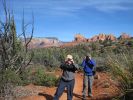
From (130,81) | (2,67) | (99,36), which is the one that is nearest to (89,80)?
(2,67)

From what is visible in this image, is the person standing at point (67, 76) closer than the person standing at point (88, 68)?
Yes

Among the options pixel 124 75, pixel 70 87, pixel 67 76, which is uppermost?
pixel 124 75

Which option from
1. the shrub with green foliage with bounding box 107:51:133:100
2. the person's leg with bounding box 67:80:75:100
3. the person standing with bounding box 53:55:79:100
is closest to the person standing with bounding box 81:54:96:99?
the person's leg with bounding box 67:80:75:100

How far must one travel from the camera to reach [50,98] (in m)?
13.4

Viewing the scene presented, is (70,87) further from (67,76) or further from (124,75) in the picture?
(124,75)

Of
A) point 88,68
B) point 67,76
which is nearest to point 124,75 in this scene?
→ point 67,76

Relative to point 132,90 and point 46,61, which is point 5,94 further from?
point 46,61

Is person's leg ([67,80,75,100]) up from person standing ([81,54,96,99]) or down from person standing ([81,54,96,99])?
down

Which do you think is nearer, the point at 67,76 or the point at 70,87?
the point at 67,76

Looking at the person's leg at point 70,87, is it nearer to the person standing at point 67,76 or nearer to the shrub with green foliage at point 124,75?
the person standing at point 67,76

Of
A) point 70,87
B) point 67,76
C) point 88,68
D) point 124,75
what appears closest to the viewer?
point 124,75

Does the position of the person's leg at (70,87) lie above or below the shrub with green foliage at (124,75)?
below

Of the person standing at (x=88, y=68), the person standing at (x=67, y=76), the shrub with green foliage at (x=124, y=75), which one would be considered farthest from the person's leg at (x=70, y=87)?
the shrub with green foliage at (x=124, y=75)

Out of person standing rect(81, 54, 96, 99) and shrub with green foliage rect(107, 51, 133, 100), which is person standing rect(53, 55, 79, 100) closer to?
shrub with green foliage rect(107, 51, 133, 100)
